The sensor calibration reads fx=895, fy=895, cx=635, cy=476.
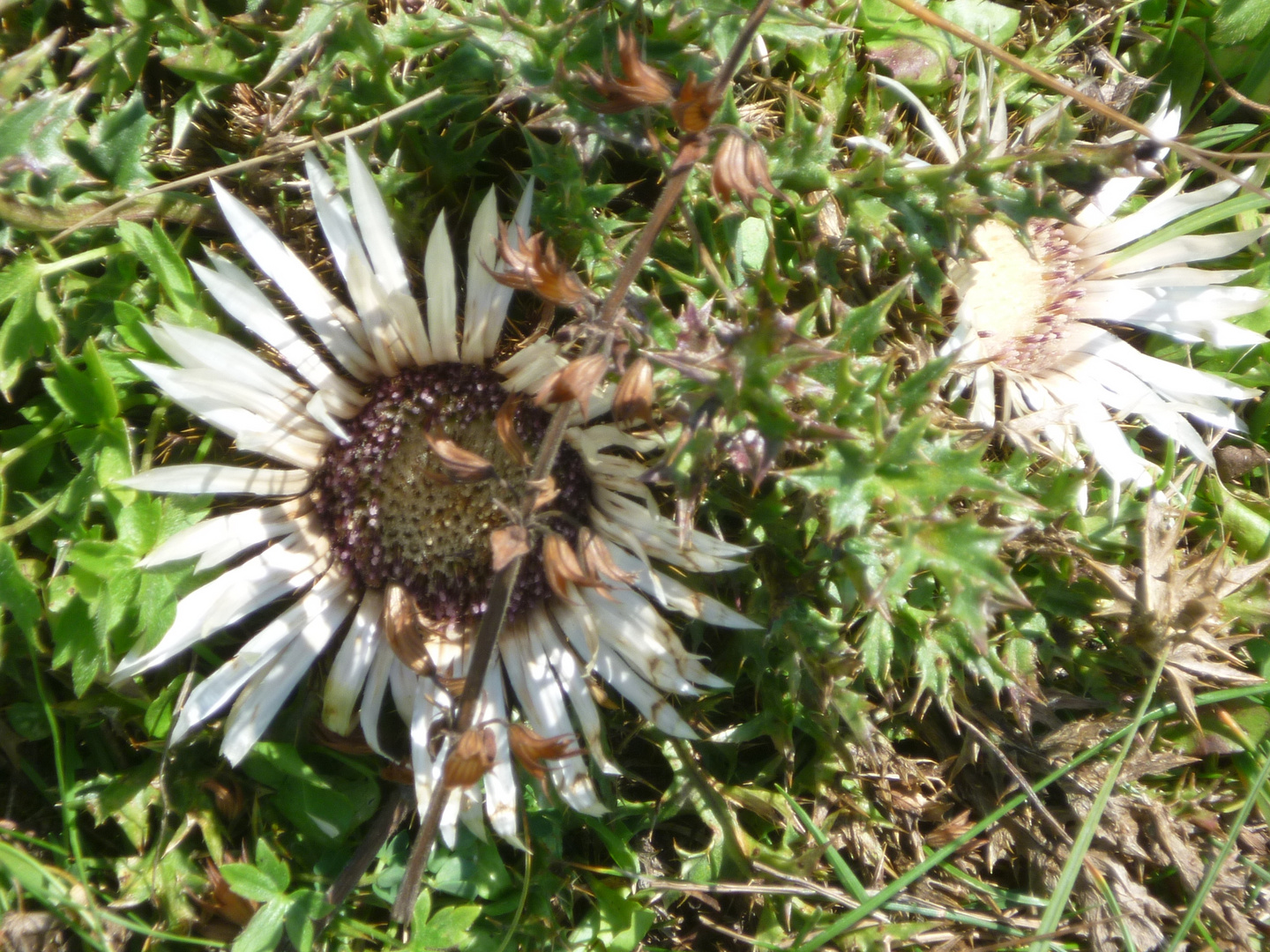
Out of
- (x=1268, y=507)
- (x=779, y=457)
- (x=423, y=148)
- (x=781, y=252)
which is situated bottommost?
(x=1268, y=507)

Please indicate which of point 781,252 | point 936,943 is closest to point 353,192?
point 781,252

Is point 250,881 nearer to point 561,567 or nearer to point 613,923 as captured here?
point 613,923

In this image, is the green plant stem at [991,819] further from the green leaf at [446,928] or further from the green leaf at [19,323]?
the green leaf at [19,323]

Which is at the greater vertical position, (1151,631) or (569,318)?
(569,318)

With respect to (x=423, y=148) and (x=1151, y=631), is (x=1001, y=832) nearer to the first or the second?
(x=1151, y=631)

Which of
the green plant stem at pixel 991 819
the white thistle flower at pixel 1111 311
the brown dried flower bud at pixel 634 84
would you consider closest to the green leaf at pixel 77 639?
the brown dried flower bud at pixel 634 84

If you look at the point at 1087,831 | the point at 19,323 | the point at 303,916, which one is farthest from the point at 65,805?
the point at 1087,831

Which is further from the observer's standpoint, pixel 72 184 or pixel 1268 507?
pixel 1268 507

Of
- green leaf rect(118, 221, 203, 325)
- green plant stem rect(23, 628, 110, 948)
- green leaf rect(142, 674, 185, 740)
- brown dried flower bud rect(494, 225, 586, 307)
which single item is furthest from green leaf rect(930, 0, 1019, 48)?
green plant stem rect(23, 628, 110, 948)
